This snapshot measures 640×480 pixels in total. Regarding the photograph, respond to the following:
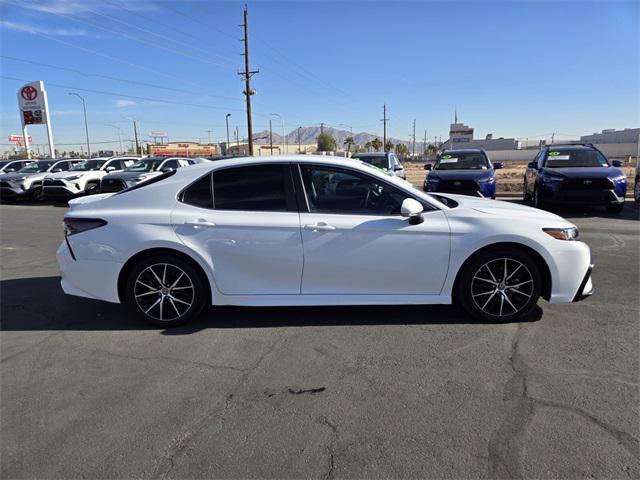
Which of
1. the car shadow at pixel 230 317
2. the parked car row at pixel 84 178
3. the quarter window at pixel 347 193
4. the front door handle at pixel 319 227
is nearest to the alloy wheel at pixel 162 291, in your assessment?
the car shadow at pixel 230 317

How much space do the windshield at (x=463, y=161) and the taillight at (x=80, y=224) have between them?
10.4 metres

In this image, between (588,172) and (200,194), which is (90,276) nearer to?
(200,194)

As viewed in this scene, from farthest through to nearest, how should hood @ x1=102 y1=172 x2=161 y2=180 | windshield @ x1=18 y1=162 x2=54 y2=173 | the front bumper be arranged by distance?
windshield @ x1=18 y1=162 x2=54 y2=173 < the front bumper < hood @ x1=102 y1=172 x2=161 y2=180

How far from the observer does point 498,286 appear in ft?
13.7

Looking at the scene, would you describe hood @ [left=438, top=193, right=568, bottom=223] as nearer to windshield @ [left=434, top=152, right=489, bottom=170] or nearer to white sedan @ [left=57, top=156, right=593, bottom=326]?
white sedan @ [left=57, top=156, right=593, bottom=326]

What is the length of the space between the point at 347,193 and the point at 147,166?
14.6m

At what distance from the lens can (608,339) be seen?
3.90 metres

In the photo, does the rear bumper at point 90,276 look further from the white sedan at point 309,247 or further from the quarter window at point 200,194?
the quarter window at point 200,194

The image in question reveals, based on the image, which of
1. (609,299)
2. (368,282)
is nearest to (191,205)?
(368,282)

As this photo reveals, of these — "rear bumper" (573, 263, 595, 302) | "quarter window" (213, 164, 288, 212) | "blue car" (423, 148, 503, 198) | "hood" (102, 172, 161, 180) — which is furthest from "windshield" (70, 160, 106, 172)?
"rear bumper" (573, 263, 595, 302)

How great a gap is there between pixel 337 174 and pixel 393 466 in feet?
8.39

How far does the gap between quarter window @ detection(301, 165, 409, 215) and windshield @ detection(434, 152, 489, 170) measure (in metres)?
9.04

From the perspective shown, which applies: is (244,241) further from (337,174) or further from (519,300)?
(519,300)

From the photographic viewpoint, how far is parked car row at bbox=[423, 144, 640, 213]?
10.6m
